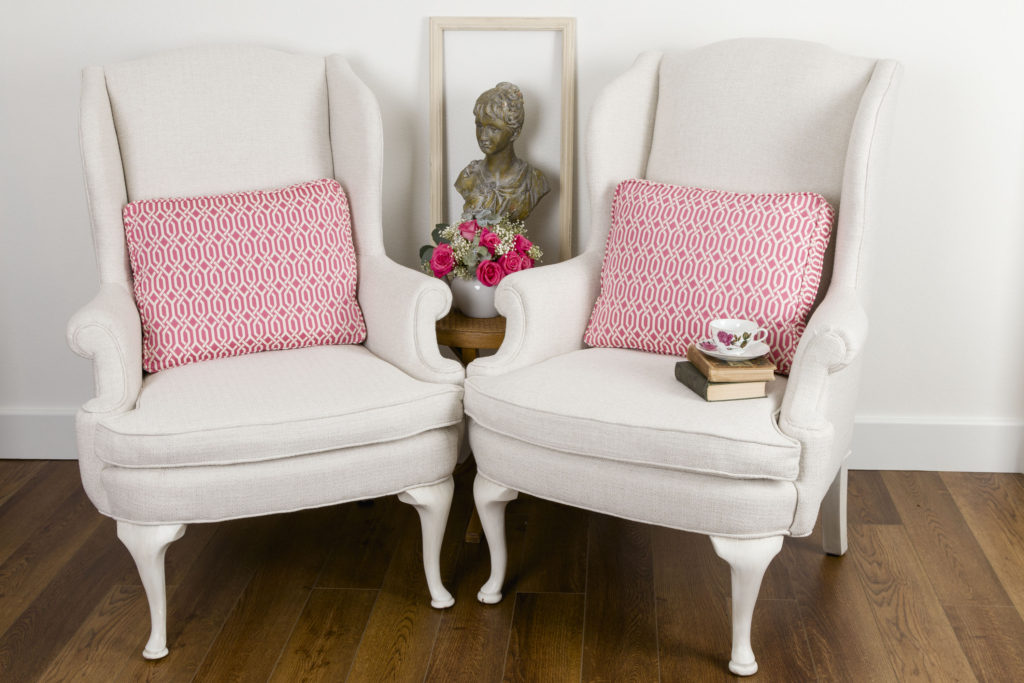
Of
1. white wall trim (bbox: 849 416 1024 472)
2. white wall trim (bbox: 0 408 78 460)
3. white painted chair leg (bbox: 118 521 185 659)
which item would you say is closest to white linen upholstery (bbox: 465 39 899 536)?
white painted chair leg (bbox: 118 521 185 659)

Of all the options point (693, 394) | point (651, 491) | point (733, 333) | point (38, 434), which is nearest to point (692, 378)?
point (693, 394)

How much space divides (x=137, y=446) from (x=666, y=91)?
145 cm

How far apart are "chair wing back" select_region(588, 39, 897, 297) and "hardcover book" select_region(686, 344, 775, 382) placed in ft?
1.12

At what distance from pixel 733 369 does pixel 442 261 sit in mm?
798

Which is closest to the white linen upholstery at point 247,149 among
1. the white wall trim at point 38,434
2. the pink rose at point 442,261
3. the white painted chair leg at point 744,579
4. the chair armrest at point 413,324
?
the chair armrest at point 413,324

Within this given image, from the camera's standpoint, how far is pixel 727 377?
1.87 m

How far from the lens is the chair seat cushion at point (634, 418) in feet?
5.71

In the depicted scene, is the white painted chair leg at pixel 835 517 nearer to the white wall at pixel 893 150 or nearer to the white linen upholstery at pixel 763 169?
the white linen upholstery at pixel 763 169

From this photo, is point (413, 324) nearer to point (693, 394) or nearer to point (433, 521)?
point (433, 521)

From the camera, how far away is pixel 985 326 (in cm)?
269

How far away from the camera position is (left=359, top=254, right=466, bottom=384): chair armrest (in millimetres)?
2096

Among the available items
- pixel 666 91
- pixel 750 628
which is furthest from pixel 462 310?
pixel 750 628

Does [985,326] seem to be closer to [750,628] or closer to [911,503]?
[911,503]

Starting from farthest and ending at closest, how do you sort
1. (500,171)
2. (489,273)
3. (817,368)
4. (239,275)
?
(500,171) < (489,273) < (239,275) < (817,368)
